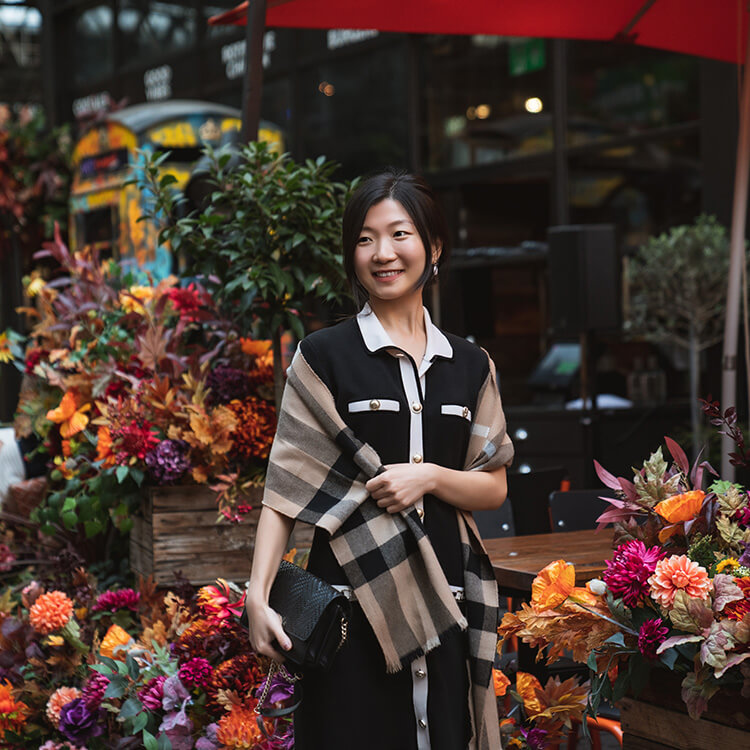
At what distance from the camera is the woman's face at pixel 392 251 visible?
2229 millimetres

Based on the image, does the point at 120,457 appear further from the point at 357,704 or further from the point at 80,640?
the point at 357,704

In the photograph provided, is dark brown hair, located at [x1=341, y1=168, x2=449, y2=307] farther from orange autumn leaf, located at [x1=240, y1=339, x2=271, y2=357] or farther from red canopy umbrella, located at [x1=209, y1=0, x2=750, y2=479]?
red canopy umbrella, located at [x1=209, y1=0, x2=750, y2=479]

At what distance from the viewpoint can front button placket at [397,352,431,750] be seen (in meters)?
2.15

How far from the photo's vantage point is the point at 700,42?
16.6 feet

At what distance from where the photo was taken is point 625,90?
9406mm

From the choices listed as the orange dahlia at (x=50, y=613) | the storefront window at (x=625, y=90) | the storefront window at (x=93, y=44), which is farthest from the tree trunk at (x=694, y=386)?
the storefront window at (x=93, y=44)

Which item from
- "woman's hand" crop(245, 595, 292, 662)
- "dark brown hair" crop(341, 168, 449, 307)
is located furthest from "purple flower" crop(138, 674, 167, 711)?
"dark brown hair" crop(341, 168, 449, 307)

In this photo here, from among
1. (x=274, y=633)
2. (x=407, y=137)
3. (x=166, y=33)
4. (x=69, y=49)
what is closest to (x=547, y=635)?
(x=274, y=633)

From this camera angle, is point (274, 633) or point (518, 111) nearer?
point (274, 633)

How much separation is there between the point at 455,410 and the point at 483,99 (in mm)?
9081

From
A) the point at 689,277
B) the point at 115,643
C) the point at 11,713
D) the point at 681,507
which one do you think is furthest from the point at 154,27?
the point at 681,507

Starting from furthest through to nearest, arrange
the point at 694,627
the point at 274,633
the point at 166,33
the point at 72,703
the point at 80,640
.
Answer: the point at 166,33 < the point at 80,640 < the point at 72,703 < the point at 274,633 < the point at 694,627

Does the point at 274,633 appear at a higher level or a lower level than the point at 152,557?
higher

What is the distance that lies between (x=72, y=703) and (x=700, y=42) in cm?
385
